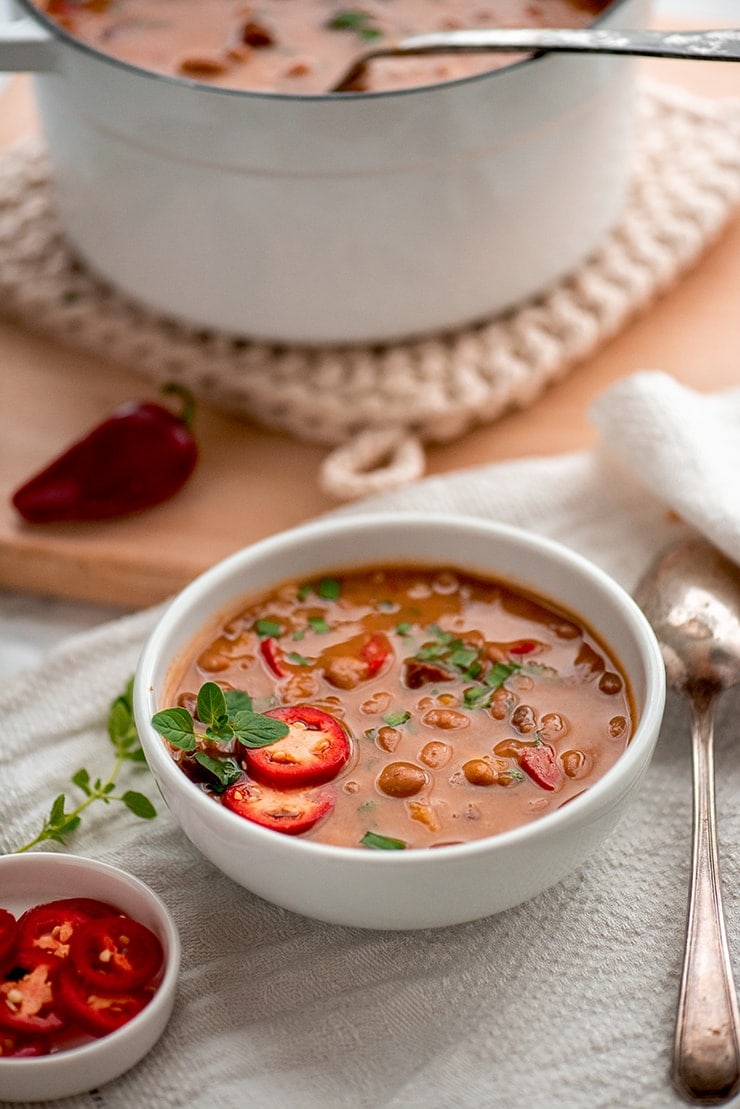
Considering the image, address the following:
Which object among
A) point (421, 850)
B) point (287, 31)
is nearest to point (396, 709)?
Result: point (421, 850)

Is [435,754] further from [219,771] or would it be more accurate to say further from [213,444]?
[213,444]

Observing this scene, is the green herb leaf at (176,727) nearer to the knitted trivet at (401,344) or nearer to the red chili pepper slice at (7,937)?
the red chili pepper slice at (7,937)

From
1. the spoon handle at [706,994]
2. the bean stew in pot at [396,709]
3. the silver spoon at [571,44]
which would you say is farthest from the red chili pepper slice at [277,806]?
the silver spoon at [571,44]

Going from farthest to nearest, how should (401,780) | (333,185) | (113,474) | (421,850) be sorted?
1. (113,474)
2. (333,185)
3. (401,780)
4. (421,850)

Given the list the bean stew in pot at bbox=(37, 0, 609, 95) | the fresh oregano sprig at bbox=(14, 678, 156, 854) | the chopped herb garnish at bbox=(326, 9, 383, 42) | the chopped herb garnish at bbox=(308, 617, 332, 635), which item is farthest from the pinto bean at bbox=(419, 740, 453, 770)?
the chopped herb garnish at bbox=(326, 9, 383, 42)

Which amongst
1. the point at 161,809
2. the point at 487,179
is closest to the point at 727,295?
the point at 487,179

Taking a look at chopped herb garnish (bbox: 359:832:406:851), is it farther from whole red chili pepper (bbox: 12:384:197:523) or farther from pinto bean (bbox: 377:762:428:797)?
whole red chili pepper (bbox: 12:384:197:523)

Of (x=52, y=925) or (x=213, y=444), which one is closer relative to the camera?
(x=52, y=925)
